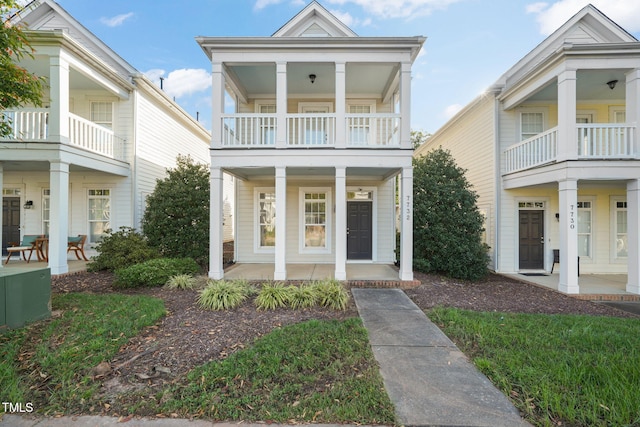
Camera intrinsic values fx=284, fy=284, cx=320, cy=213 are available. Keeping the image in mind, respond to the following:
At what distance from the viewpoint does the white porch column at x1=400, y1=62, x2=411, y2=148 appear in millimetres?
7773

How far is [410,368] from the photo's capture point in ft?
11.6

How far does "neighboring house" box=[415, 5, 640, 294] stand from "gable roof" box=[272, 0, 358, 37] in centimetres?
590

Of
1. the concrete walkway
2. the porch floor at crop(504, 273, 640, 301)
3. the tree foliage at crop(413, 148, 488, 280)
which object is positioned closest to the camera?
the concrete walkway

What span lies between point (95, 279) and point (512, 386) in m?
9.43

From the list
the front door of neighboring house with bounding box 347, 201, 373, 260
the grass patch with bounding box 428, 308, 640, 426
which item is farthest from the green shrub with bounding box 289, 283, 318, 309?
the front door of neighboring house with bounding box 347, 201, 373, 260

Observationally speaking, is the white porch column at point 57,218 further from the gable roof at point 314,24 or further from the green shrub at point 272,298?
the gable roof at point 314,24

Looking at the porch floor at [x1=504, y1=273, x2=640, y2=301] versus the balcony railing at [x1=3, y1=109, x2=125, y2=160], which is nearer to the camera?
the porch floor at [x1=504, y1=273, x2=640, y2=301]

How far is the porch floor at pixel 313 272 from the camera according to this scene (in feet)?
26.5

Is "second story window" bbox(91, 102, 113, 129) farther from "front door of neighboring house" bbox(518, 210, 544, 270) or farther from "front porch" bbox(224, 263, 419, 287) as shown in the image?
"front door of neighboring house" bbox(518, 210, 544, 270)

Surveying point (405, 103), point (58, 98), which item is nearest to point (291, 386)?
point (405, 103)

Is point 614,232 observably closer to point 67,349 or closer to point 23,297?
point 67,349

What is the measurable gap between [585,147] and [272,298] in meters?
9.87

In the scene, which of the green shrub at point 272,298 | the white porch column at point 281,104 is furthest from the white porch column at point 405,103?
the green shrub at point 272,298

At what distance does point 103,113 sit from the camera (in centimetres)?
1080
